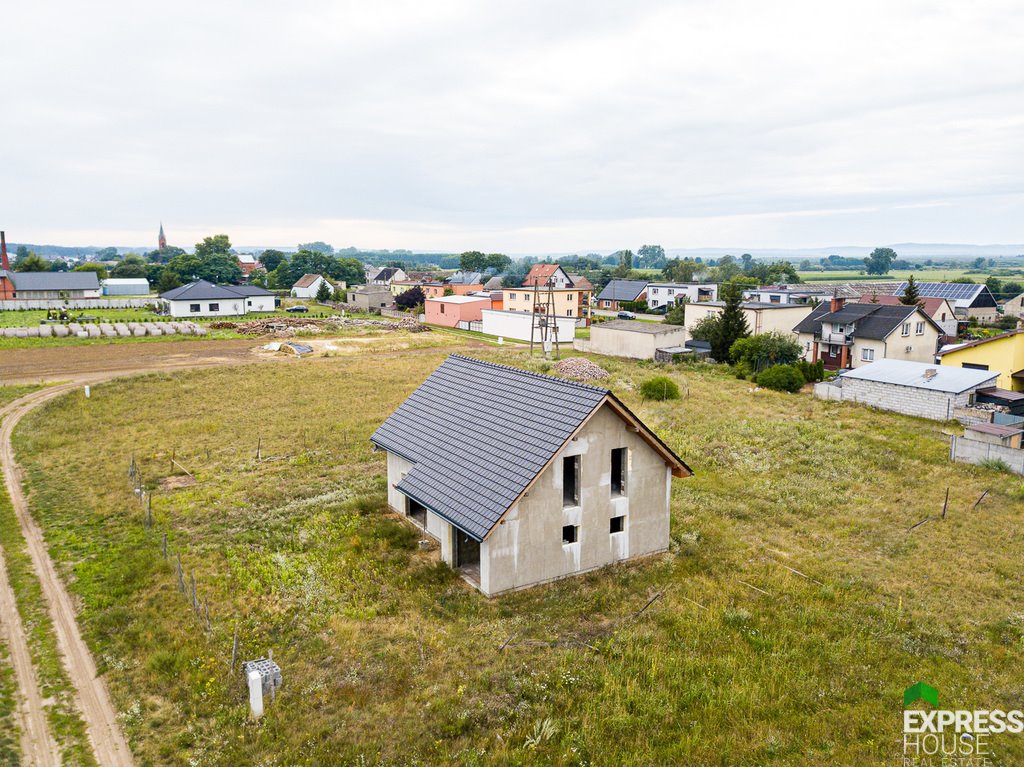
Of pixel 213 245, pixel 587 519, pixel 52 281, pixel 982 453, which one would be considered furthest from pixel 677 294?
pixel 213 245

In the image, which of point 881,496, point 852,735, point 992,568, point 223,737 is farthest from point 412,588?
point 881,496

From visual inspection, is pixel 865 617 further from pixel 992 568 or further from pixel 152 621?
pixel 152 621

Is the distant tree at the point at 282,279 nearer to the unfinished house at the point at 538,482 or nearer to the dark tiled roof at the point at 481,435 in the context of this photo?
the dark tiled roof at the point at 481,435

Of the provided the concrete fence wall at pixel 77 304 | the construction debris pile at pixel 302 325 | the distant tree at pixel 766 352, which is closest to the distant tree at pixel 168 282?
the concrete fence wall at pixel 77 304

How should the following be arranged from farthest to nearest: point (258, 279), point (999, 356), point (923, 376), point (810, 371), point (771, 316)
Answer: point (258, 279)
point (771, 316)
point (810, 371)
point (999, 356)
point (923, 376)

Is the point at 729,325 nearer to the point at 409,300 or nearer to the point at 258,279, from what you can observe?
the point at 409,300
